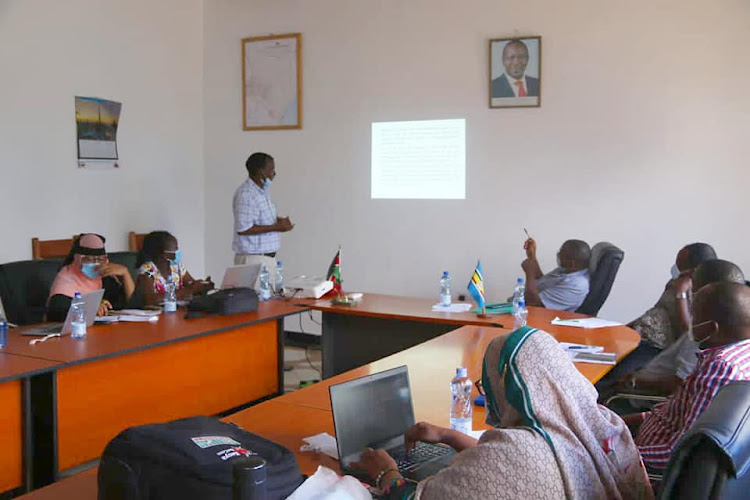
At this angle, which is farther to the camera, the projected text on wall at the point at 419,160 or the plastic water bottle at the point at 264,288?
the projected text on wall at the point at 419,160

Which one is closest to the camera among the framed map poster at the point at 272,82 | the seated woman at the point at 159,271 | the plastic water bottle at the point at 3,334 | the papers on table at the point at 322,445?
the papers on table at the point at 322,445

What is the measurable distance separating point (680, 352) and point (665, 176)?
223 cm

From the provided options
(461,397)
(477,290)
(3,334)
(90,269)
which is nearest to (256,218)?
(90,269)

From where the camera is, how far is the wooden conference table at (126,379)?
2.84 m

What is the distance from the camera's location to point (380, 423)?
A: 6.53 feet

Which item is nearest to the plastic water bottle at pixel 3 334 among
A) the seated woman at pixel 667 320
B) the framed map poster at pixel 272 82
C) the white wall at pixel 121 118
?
the white wall at pixel 121 118

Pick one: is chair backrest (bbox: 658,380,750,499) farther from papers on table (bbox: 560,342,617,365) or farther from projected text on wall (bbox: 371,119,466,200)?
projected text on wall (bbox: 371,119,466,200)

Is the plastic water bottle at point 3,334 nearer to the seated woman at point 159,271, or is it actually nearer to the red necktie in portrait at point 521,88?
the seated woman at point 159,271

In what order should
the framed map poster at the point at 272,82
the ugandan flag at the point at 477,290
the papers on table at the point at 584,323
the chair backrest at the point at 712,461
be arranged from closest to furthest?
the chair backrest at the point at 712,461
the papers on table at the point at 584,323
the ugandan flag at the point at 477,290
the framed map poster at the point at 272,82

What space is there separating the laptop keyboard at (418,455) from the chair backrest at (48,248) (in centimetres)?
387

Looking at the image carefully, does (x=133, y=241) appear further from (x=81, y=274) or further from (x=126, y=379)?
(x=126, y=379)

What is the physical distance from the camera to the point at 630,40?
201 inches

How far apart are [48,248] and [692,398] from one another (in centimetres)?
455

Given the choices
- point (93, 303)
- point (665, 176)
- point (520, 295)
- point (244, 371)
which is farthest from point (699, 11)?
point (93, 303)
